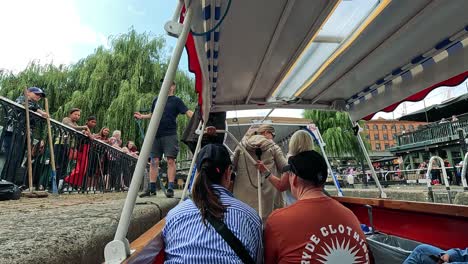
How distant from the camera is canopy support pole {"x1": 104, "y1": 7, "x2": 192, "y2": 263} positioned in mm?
1150

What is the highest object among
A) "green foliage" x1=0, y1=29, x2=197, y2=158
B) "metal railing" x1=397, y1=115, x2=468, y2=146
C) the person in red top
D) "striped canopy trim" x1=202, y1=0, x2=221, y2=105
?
"green foliage" x1=0, y1=29, x2=197, y2=158

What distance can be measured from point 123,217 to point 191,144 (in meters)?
3.35

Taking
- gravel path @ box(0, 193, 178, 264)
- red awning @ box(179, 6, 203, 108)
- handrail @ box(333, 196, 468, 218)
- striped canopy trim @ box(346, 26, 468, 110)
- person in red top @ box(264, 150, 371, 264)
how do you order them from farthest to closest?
striped canopy trim @ box(346, 26, 468, 110), handrail @ box(333, 196, 468, 218), red awning @ box(179, 6, 203, 108), person in red top @ box(264, 150, 371, 264), gravel path @ box(0, 193, 178, 264)

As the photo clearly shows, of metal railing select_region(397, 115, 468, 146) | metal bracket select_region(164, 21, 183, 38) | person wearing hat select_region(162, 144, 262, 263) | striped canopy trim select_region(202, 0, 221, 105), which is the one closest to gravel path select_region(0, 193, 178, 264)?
person wearing hat select_region(162, 144, 262, 263)

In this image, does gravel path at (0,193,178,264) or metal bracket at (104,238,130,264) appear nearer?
gravel path at (0,193,178,264)

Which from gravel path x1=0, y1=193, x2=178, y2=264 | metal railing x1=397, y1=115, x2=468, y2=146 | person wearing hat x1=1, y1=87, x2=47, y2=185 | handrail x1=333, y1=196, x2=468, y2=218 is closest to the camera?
gravel path x1=0, y1=193, x2=178, y2=264

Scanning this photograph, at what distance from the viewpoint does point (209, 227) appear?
1379mm

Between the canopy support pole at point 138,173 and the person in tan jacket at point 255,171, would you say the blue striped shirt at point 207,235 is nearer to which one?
the canopy support pole at point 138,173

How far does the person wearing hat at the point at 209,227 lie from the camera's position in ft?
4.38

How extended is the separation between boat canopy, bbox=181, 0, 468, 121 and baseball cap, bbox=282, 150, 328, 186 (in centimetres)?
91

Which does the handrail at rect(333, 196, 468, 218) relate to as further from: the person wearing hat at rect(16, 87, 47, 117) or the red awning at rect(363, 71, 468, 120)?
the person wearing hat at rect(16, 87, 47, 117)

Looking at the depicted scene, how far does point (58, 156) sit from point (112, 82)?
9.26 metres

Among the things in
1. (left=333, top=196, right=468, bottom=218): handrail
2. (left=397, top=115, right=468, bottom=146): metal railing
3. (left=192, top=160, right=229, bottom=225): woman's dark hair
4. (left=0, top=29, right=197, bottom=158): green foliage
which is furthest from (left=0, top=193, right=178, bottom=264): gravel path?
(left=397, top=115, right=468, bottom=146): metal railing

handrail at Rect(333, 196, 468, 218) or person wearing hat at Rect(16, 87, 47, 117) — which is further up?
person wearing hat at Rect(16, 87, 47, 117)
